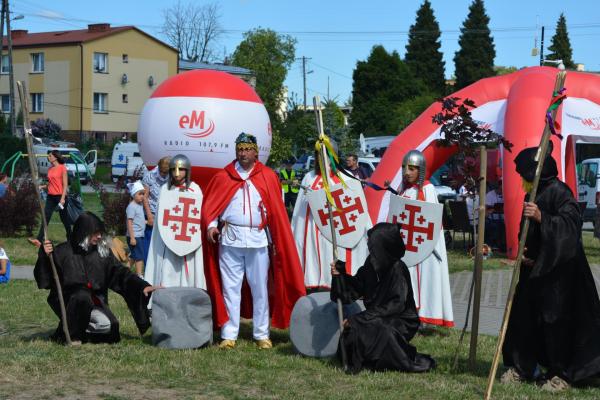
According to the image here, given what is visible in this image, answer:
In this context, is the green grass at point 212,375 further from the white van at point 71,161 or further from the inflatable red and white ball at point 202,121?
the white van at point 71,161

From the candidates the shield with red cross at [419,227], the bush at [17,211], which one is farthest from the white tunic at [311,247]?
the bush at [17,211]

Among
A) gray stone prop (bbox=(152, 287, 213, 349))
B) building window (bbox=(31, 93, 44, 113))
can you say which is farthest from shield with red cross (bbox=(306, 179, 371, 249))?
building window (bbox=(31, 93, 44, 113))

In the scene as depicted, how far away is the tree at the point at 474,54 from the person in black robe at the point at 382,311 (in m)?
74.7

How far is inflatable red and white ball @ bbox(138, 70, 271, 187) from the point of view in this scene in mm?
12469

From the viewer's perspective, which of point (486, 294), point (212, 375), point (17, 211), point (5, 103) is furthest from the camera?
point (5, 103)

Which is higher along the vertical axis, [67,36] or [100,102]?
[67,36]

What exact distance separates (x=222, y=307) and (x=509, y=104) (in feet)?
32.5

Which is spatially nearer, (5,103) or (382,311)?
(382,311)

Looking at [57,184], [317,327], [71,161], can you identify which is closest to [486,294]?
[317,327]

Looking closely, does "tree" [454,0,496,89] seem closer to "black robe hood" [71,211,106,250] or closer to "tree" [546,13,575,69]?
"tree" [546,13,575,69]

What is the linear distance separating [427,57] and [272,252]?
7577cm

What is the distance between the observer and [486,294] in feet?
45.5

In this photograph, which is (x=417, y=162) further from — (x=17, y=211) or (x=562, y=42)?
(x=562, y=42)

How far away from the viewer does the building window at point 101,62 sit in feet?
221
